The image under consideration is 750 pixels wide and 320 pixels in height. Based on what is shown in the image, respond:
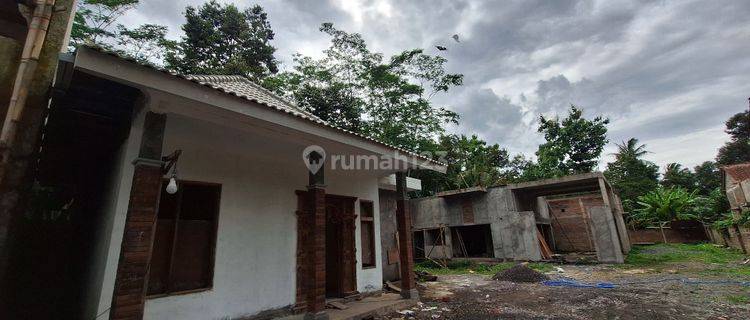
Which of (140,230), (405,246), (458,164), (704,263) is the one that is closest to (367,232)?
(405,246)

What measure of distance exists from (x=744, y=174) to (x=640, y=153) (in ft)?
44.7

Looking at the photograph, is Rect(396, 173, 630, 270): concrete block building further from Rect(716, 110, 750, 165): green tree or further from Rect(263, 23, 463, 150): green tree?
Rect(716, 110, 750, 165): green tree

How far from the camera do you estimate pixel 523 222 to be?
14.7 metres

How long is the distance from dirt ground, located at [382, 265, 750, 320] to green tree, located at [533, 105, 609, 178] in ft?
64.3

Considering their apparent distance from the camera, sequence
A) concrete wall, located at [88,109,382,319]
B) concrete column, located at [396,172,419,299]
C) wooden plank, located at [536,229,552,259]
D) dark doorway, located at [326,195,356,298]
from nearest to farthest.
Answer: concrete wall, located at [88,109,382,319] → concrete column, located at [396,172,419,299] → dark doorway, located at [326,195,356,298] → wooden plank, located at [536,229,552,259]

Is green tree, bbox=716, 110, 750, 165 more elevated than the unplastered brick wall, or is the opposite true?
green tree, bbox=716, 110, 750, 165

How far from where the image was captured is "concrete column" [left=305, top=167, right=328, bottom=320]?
5254 millimetres

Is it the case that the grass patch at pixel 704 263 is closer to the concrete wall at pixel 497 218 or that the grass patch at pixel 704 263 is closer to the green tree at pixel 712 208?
the concrete wall at pixel 497 218

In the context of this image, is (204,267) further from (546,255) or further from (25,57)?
(546,255)

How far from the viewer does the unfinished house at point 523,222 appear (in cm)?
1356

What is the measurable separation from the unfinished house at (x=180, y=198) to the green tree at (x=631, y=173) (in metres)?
31.6

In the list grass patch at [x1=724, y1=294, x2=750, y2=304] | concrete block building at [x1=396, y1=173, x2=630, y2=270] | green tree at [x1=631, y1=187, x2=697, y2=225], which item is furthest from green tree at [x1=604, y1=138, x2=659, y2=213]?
grass patch at [x1=724, y1=294, x2=750, y2=304]

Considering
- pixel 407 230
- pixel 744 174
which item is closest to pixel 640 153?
pixel 744 174

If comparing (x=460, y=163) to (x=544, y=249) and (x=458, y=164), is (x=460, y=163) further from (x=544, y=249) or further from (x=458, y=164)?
(x=544, y=249)
